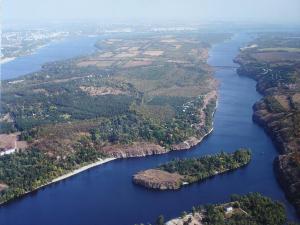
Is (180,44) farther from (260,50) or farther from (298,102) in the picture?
(298,102)

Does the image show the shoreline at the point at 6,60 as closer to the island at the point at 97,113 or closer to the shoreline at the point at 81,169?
the island at the point at 97,113

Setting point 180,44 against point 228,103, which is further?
point 180,44

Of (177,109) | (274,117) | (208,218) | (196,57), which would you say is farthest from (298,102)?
(196,57)

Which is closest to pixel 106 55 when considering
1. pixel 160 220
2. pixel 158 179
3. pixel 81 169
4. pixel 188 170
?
pixel 81 169

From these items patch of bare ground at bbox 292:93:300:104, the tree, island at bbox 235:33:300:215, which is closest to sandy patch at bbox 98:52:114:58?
island at bbox 235:33:300:215

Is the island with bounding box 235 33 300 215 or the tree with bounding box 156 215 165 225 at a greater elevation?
the island with bounding box 235 33 300 215

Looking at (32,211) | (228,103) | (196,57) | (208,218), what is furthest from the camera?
(196,57)

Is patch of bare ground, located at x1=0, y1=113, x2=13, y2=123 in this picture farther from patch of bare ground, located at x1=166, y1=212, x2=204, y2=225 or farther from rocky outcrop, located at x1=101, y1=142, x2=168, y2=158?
patch of bare ground, located at x1=166, y1=212, x2=204, y2=225
